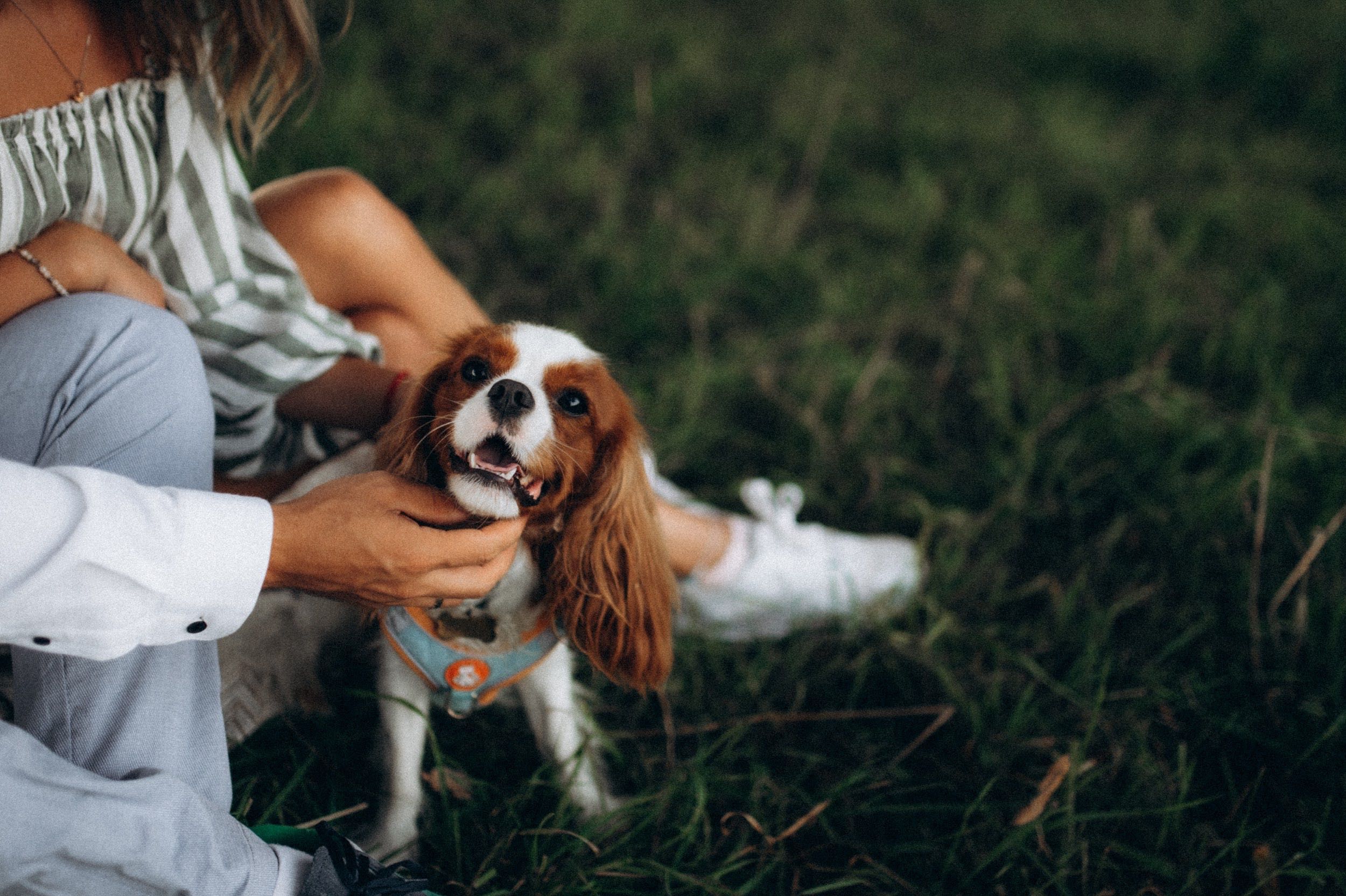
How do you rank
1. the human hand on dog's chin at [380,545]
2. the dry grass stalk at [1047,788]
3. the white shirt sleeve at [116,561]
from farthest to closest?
1. the dry grass stalk at [1047,788]
2. the human hand on dog's chin at [380,545]
3. the white shirt sleeve at [116,561]

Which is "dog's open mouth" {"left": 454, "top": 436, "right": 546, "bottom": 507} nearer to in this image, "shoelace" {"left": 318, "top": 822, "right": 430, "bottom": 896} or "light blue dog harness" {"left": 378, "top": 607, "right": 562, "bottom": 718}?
"light blue dog harness" {"left": 378, "top": 607, "right": 562, "bottom": 718}

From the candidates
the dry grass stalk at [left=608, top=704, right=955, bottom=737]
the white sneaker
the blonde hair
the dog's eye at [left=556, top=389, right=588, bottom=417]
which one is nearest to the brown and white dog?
the dog's eye at [left=556, top=389, right=588, bottom=417]

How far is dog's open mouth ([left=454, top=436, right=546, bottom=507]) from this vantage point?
1.10 m

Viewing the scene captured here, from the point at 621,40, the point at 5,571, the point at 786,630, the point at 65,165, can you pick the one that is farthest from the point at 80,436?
the point at 621,40

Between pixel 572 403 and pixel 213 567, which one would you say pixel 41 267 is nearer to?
pixel 213 567

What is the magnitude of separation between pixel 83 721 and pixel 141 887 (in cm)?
17

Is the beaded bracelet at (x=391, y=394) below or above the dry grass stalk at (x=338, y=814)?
above

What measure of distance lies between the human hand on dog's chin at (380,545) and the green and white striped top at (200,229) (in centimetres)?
42

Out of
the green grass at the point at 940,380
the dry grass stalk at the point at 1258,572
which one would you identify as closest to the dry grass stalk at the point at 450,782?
the green grass at the point at 940,380

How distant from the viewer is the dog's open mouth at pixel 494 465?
110 centimetres

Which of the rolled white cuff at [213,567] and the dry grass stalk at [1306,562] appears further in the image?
the dry grass stalk at [1306,562]

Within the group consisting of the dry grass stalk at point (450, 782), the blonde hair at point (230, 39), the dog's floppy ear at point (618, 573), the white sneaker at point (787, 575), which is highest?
the blonde hair at point (230, 39)

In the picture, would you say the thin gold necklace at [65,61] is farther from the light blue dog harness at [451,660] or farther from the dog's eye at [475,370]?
the light blue dog harness at [451,660]

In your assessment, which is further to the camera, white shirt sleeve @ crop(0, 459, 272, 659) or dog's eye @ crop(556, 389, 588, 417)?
dog's eye @ crop(556, 389, 588, 417)
